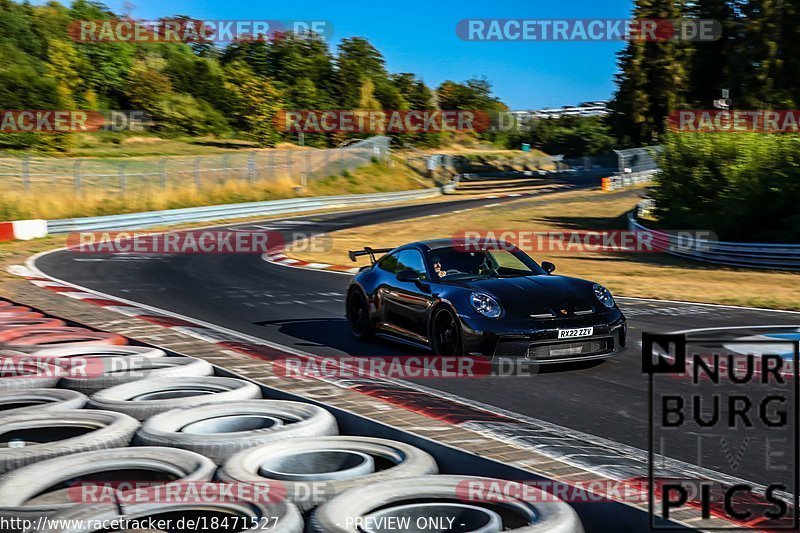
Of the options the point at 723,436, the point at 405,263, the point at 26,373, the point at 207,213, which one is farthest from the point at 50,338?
the point at 207,213

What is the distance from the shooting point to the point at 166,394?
718 centimetres

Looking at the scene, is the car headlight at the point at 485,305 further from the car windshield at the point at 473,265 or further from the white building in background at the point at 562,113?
the white building in background at the point at 562,113

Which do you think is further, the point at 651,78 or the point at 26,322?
the point at 651,78

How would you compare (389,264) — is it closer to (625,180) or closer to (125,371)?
(125,371)

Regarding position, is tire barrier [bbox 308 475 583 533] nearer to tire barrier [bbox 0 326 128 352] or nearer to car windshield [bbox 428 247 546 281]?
tire barrier [bbox 0 326 128 352]

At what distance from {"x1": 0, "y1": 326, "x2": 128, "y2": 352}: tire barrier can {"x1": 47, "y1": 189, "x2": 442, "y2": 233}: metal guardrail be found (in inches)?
808

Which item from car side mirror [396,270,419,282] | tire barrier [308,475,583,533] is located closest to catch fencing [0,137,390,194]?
car side mirror [396,270,419,282]

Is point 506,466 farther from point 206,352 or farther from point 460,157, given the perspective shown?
point 460,157

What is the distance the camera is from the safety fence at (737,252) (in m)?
22.3

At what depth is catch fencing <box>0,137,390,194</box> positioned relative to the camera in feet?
121

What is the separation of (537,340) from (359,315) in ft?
10.0

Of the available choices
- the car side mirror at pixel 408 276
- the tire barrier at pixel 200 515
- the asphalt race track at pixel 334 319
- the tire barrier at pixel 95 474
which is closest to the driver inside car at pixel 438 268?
the car side mirror at pixel 408 276

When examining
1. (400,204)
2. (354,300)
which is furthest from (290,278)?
(400,204)

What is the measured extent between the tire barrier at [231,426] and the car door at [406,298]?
11.9 feet
